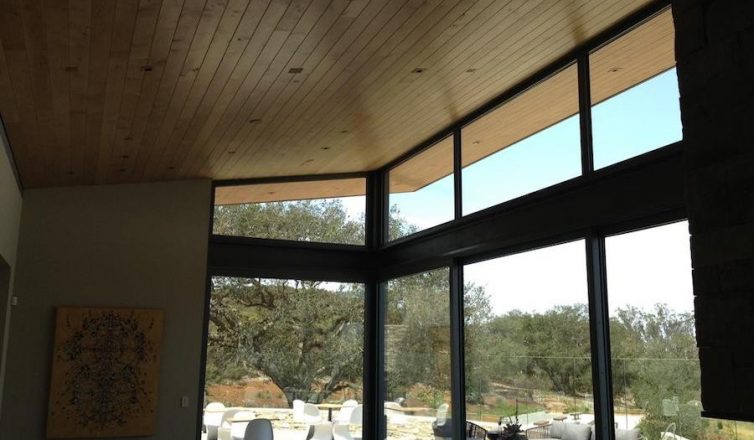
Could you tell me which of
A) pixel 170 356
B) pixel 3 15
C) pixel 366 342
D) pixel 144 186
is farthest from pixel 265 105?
pixel 366 342

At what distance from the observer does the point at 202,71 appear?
4.13m

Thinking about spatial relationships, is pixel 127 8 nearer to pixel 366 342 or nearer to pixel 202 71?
pixel 202 71

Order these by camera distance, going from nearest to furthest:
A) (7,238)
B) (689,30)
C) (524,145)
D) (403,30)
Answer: (689,30) < (403,30) < (7,238) < (524,145)

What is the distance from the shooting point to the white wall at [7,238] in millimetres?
5172

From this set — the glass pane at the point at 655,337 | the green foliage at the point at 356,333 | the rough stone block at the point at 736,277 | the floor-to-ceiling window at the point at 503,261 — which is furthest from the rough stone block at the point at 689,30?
the green foliage at the point at 356,333

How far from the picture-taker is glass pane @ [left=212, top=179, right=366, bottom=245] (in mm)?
7703

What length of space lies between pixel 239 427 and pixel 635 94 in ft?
16.9

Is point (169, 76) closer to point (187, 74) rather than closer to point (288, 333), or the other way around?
point (187, 74)

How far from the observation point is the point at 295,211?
7.95 metres

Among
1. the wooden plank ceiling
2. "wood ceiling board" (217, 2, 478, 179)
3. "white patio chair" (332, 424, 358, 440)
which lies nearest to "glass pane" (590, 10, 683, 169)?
the wooden plank ceiling

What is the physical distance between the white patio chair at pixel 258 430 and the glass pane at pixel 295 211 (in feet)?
6.72

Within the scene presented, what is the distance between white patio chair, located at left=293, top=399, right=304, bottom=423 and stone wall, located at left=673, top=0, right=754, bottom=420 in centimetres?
549

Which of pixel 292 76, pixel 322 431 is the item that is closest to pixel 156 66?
pixel 292 76

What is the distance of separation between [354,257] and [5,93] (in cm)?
475
